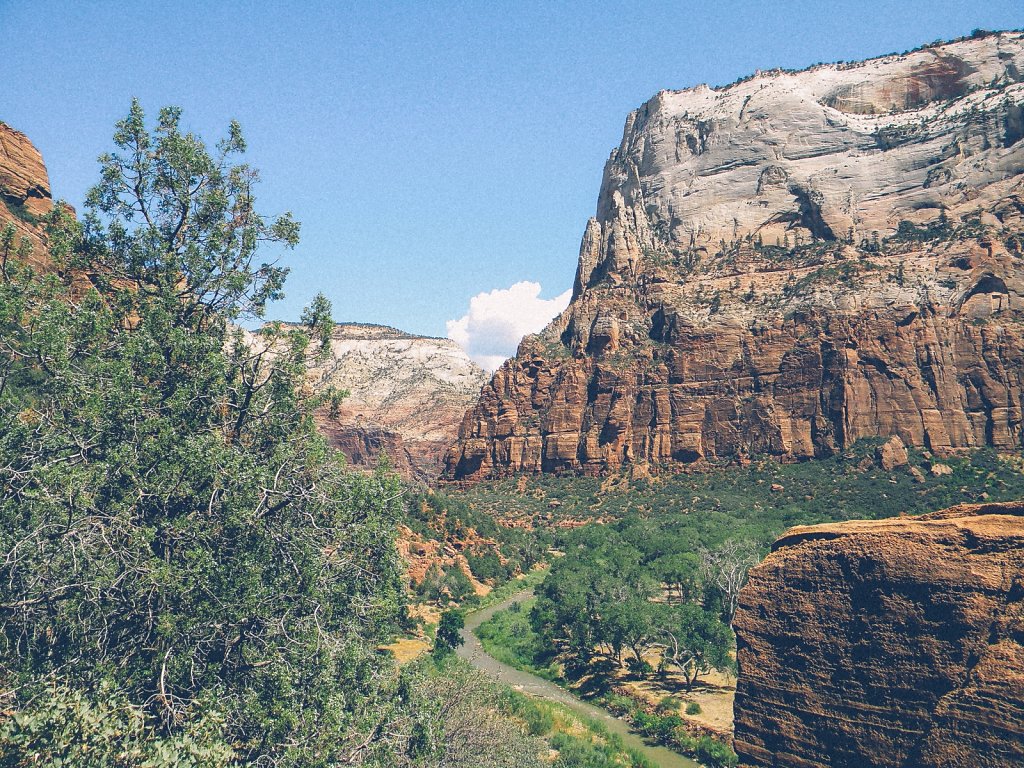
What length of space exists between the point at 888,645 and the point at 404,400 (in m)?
163

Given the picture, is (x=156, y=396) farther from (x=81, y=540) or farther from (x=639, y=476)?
(x=639, y=476)

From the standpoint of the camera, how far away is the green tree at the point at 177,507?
26.9ft

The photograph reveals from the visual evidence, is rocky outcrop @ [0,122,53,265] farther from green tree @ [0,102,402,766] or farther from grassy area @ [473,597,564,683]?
grassy area @ [473,597,564,683]

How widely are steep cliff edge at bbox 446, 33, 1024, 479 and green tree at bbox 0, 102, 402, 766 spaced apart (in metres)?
83.8

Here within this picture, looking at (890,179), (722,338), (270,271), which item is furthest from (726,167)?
(270,271)

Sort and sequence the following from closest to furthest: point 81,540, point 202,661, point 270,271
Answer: point 81,540, point 202,661, point 270,271

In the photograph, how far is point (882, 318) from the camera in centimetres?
8381

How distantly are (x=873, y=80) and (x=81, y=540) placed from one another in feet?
480

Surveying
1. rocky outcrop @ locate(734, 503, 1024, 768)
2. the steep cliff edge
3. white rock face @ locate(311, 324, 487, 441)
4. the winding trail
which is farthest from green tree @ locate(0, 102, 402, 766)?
white rock face @ locate(311, 324, 487, 441)

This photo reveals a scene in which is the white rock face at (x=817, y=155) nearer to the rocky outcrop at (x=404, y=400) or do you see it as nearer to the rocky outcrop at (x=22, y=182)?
the rocky outcrop at (x=404, y=400)

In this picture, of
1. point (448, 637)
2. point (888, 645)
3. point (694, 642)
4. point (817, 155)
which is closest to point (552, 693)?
point (448, 637)

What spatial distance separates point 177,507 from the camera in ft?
29.9

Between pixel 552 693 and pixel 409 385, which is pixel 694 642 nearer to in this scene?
pixel 552 693

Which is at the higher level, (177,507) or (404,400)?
(404,400)
